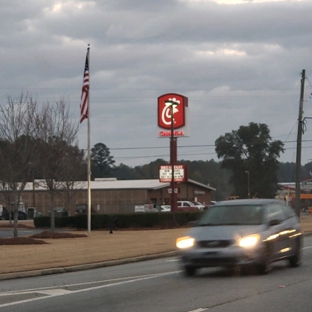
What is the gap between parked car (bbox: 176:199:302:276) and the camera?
14.6 meters

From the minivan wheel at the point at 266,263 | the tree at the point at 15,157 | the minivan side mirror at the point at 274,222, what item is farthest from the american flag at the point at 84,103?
the minivan wheel at the point at 266,263

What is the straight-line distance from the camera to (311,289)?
13.0 m

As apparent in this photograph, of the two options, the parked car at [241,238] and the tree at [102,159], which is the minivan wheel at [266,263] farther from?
the tree at [102,159]

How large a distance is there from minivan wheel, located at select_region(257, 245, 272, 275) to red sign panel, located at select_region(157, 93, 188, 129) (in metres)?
38.7

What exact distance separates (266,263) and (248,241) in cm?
79

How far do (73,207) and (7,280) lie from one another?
200 ft

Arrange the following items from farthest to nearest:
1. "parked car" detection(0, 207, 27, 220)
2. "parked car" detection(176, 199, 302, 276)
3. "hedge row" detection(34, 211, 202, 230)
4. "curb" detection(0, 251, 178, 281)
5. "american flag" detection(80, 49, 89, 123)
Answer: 1. "parked car" detection(0, 207, 27, 220)
2. "hedge row" detection(34, 211, 202, 230)
3. "american flag" detection(80, 49, 89, 123)
4. "curb" detection(0, 251, 178, 281)
5. "parked car" detection(176, 199, 302, 276)

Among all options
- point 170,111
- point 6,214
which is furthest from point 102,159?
point 170,111

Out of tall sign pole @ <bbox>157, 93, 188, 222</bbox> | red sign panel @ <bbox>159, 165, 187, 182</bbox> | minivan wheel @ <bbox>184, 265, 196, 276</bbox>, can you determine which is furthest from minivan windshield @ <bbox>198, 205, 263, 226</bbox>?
tall sign pole @ <bbox>157, 93, 188, 222</bbox>

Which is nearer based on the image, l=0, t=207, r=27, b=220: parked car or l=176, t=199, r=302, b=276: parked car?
l=176, t=199, r=302, b=276: parked car

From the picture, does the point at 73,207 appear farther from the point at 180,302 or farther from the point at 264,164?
the point at 180,302

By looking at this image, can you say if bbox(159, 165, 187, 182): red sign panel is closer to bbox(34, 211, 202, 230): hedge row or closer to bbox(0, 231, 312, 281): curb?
bbox(34, 211, 202, 230): hedge row

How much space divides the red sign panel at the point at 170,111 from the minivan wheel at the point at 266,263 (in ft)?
127

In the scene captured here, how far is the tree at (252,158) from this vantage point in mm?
99375
